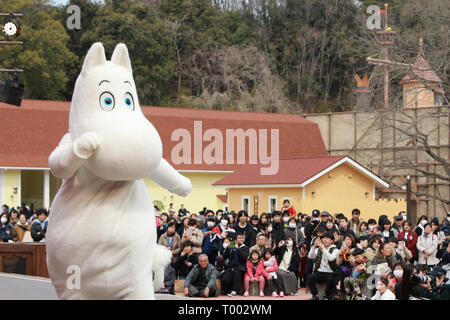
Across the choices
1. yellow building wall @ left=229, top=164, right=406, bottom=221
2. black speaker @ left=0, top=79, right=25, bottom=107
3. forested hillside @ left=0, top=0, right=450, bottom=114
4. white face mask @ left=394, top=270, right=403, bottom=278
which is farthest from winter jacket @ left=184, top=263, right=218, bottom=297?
forested hillside @ left=0, top=0, right=450, bottom=114

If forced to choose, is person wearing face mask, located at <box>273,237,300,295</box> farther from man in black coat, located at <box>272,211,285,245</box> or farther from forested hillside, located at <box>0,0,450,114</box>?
forested hillside, located at <box>0,0,450,114</box>


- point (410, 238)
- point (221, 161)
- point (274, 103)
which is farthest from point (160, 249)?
point (274, 103)

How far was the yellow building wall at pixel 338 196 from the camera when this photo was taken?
27.5 metres

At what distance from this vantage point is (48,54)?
47062 millimetres

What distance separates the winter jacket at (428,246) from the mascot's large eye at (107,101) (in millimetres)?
10472

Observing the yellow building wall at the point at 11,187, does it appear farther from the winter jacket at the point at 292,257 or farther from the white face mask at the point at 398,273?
the white face mask at the point at 398,273

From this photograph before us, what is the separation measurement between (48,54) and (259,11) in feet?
61.6

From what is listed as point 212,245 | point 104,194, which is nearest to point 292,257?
point 212,245

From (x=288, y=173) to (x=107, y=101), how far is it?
71.2 feet

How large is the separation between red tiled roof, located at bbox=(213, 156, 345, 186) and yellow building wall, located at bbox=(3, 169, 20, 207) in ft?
27.7

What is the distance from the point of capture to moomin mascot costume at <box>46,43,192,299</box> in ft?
20.9

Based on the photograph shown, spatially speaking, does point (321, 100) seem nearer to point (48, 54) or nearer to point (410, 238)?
point (48, 54)

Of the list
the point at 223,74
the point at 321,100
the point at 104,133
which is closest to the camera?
the point at 104,133

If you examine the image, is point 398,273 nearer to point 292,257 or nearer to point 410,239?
point 410,239
